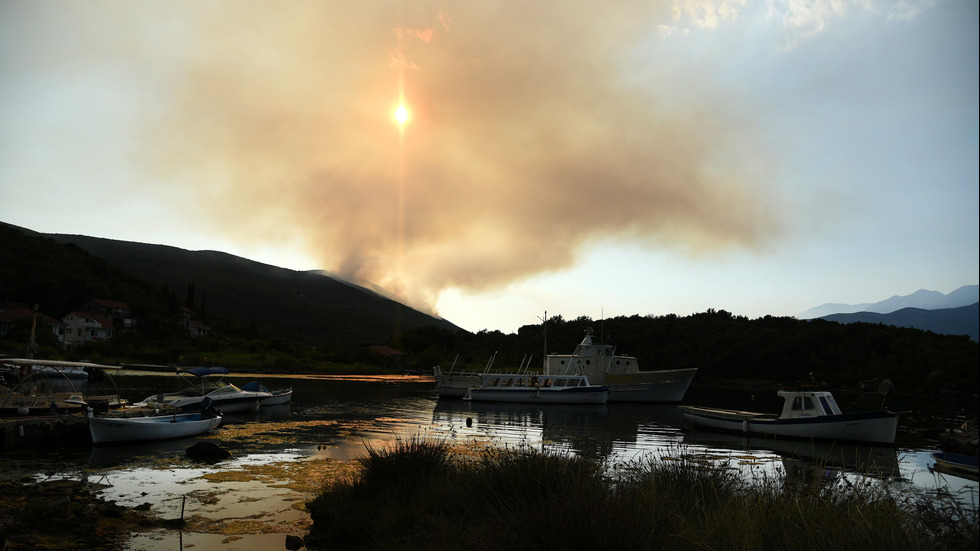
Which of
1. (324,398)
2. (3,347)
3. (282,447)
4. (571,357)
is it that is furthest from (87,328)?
(282,447)

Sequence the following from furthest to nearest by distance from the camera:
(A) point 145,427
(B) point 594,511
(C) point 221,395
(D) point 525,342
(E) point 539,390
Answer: (D) point 525,342 < (E) point 539,390 < (C) point 221,395 < (A) point 145,427 < (B) point 594,511

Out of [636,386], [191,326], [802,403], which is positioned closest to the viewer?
[802,403]

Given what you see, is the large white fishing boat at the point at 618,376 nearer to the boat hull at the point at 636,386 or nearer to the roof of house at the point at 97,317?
the boat hull at the point at 636,386

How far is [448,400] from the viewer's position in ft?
184

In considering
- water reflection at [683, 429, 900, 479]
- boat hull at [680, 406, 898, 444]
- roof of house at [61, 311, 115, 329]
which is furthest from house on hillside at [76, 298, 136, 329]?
boat hull at [680, 406, 898, 444]

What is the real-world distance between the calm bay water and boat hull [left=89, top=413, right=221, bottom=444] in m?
0.51

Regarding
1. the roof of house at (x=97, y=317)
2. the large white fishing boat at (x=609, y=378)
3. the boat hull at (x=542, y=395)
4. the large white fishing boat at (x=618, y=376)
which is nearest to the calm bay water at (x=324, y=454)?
the boat hull at (x=542, y=395)

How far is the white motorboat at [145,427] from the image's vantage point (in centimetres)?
2211

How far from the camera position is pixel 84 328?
10175 cm

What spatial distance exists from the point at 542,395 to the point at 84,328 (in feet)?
283

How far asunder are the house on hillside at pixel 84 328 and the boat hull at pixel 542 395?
247 ft

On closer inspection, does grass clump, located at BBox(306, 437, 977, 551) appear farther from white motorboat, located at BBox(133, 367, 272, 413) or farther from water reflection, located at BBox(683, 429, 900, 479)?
white motorboat, located at BBox(133, 367, 272, 413)

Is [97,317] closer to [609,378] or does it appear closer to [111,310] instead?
[111,310]

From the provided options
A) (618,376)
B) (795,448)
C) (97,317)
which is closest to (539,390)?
(618,376)
